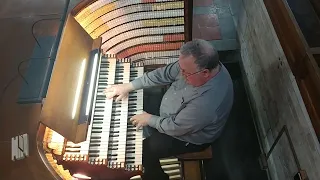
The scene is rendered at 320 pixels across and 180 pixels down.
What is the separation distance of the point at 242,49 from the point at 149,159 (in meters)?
1.59

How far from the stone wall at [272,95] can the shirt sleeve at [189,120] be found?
57 centimetres

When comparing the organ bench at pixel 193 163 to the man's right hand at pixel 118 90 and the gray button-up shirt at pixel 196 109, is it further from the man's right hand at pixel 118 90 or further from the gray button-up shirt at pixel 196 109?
the man's right hand at pixel 118 90

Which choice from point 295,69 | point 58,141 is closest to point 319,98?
point 295,69

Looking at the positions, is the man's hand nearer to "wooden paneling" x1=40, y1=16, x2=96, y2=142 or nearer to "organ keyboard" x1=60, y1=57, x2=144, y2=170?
"organ keyboard" x1=60, y1=57, x2=144, y2=170

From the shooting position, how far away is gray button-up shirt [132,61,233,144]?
220cm

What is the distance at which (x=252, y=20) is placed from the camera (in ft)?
10.3

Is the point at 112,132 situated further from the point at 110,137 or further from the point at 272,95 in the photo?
the point at 272,95

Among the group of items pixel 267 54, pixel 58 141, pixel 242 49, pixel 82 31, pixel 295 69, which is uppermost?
pixel 242 49

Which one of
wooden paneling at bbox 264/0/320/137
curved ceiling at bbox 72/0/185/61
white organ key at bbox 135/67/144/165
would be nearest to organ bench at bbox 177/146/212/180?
white organ key at bbox 135/67/144/165

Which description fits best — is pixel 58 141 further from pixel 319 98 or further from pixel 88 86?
pixel 319 98

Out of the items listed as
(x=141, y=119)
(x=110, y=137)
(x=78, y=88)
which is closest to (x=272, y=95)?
(x=141, y=119)

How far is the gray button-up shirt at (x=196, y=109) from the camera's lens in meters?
2.20

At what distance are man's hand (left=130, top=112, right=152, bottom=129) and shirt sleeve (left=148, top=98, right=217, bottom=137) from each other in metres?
0.18

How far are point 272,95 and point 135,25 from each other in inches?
55.0
